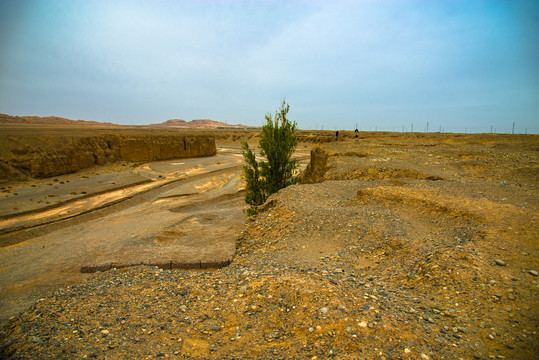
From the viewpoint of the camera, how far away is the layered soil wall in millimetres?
24906

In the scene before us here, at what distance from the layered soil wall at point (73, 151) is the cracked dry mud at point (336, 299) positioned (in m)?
25.4

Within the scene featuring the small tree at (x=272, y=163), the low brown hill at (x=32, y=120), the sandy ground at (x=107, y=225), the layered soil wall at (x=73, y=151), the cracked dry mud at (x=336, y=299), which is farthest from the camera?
the low brown hill at (x=32, y=120)

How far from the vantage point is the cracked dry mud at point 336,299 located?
13.0ft

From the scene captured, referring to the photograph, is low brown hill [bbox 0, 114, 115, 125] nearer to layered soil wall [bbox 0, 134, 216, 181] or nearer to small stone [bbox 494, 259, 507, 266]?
layered soil wall [bbox 0, 134, 216, 181]

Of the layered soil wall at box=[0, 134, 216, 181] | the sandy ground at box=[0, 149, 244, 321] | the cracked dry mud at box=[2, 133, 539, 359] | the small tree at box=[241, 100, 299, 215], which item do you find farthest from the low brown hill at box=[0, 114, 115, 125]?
the cracked dry mud at box=[2, 133, 539, 359]

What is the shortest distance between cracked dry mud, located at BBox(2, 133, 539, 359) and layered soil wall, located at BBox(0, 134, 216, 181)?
83.4ft

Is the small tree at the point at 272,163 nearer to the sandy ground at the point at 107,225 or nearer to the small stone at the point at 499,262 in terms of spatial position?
the sandy ground at the point at 107,225

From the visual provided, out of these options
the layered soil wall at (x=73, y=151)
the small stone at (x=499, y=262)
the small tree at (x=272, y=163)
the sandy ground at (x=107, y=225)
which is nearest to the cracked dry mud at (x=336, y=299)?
the small stone at (x=499, y=262)

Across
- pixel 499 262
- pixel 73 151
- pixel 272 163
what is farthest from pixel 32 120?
pixel 499 262

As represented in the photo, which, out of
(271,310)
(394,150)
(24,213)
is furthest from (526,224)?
(24,213)

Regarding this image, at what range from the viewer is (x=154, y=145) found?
129 ft

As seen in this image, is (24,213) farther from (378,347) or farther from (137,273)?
(378,347)

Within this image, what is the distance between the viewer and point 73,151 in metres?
28.9

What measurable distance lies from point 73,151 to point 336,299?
32508mm
